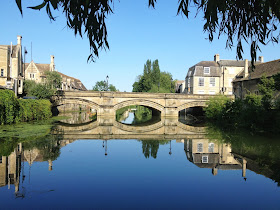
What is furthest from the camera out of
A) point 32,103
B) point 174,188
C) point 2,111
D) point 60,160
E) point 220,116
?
point 220,116

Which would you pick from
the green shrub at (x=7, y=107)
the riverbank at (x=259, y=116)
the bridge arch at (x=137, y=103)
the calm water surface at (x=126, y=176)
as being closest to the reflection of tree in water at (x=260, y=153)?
the calm water surface at (x=126, y=176)

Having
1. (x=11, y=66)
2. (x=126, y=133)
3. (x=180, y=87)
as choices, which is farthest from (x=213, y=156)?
(x=180, y=87)

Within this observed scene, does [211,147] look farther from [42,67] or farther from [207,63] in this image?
[42,67]

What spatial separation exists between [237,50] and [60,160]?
9.22 metres

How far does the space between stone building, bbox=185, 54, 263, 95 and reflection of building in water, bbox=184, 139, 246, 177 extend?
1193 inches

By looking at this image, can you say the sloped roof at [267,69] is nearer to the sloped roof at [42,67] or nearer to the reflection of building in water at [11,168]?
the reflection of building in water at [11,168]

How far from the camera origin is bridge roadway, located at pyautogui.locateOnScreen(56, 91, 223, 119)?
37031 mm

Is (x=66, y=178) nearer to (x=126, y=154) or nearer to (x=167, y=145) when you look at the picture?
(x=126, y=154)

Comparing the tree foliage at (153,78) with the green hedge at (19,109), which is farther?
→ the tree foliage at (153,78)

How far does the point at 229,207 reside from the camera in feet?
21.6

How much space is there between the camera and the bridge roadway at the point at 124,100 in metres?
37.0

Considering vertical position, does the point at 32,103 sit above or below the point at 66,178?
above

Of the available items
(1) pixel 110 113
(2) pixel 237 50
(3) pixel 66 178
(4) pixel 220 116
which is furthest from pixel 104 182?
(1) pixel 110 113

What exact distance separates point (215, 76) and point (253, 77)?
1002 cm
